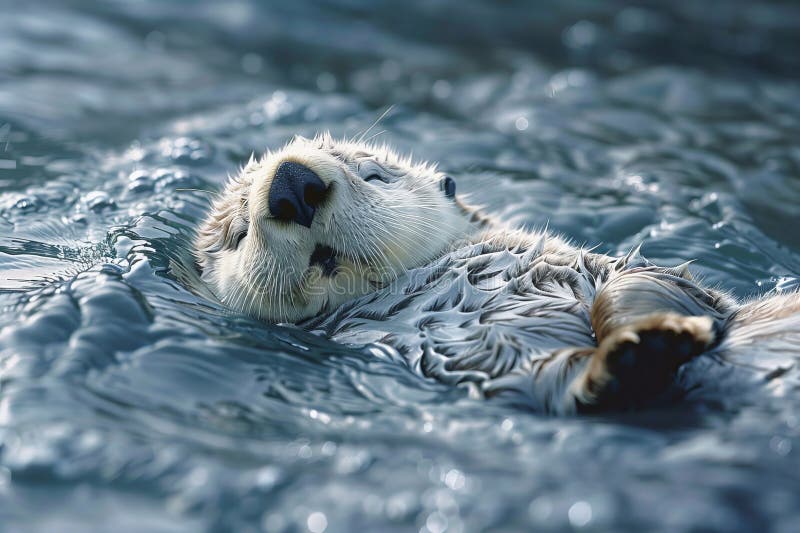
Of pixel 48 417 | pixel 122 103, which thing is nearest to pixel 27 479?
pixel 48 417

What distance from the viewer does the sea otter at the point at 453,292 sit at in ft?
9.37

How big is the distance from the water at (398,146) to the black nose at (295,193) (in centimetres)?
51

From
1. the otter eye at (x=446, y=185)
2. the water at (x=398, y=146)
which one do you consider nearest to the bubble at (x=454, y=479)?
the water at (x=398, y=146)

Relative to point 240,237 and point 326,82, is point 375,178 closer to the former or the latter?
point 240,237

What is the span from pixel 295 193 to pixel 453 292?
30.3 inches

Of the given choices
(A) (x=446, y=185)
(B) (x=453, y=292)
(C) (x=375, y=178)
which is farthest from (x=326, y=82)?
(B) (x=453, y=292)

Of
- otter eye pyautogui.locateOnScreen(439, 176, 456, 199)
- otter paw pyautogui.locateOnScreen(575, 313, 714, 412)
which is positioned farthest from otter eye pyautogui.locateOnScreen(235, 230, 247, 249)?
otter paw pyautogui.locateOnScreen(575, 313, 714, 412)

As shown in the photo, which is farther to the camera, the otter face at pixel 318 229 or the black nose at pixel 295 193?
the otter face at pixel 318 229

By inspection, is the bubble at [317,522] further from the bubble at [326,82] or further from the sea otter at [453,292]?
the bubble at [326,82]

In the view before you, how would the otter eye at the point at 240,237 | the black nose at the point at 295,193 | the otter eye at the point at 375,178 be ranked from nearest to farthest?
the black nose at the point at 295,193 < the otter eye at the point at 240,237 < the otter eye at the point at 375,178

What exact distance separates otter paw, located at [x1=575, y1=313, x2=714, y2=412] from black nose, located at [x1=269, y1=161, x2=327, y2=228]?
46.6 inches

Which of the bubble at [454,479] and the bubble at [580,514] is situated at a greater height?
the bubble at [580,514]

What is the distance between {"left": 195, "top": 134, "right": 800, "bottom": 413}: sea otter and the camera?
2857mm

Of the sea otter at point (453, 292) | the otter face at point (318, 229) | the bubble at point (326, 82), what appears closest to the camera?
the sea otter at point (453, 292)
